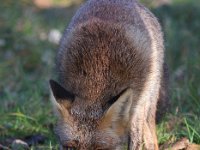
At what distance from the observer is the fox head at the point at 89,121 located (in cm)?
562

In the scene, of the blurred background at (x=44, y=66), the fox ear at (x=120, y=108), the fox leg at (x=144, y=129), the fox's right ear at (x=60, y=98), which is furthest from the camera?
the blurred background at (x=44, y=66)

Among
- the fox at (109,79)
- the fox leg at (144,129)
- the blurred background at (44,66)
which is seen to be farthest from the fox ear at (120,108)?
the blurred background at (44,66)

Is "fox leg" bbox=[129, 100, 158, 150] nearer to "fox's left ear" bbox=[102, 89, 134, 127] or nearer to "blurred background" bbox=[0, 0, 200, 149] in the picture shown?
"blurred background" bbox=[0, 0, 200, 149]

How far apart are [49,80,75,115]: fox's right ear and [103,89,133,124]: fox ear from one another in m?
0.42

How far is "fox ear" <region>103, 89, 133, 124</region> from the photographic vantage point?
5.61 m

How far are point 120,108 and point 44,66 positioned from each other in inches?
222

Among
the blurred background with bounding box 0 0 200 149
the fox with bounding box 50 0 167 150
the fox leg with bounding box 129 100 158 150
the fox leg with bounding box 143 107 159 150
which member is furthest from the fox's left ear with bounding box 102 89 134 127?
the blurred background with bounding box 0 0 200 149

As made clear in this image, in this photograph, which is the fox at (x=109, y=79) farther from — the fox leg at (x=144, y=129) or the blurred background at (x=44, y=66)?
the blurred background at (x=44, y=66)

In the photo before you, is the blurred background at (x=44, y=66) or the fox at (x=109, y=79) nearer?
the fox at (x=109, y=79)

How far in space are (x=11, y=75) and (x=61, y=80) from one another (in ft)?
13.3

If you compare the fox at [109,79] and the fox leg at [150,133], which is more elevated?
the fox at [109,79]

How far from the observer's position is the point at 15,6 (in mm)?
13492

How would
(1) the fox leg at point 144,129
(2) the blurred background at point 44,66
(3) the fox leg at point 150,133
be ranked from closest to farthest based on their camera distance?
(1) the fox leg at point 144,129
(3) the fox leg at point 150,133
(2) the blurred background at point 44,66

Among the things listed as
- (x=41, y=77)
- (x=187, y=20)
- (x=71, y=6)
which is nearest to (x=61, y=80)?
(x=41, y=77)
